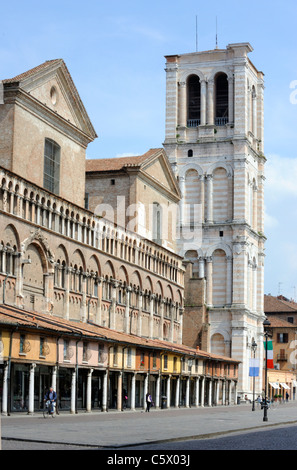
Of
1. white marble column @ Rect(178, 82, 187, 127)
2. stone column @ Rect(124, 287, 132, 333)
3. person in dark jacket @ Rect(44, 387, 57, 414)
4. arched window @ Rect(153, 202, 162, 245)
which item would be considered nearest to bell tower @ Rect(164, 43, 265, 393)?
white marble column @ Rect(178, 82, 187, 127)

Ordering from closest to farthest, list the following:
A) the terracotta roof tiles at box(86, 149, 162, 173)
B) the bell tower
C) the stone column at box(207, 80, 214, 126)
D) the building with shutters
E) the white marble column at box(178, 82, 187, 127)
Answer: the building with shutters
the terracotta roof tiles at box(86, 149, 162, 173)
the bell tower
the stone column at box(207, 80, 214, 126)
the white marble column at box(178, 82, 187, 127)

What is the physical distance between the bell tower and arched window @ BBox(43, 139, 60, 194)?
34.5 m

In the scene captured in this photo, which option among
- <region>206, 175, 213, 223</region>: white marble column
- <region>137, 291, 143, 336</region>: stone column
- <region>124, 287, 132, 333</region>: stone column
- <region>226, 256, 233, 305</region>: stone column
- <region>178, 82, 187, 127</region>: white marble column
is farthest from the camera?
<region>178, 82, 187, 127</region>: white marble column

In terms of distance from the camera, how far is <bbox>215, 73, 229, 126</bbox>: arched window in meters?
93.0

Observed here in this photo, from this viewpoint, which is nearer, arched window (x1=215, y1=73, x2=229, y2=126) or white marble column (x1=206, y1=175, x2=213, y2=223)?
white marble column (x1=206, y1=175, x2=213, y2=223)

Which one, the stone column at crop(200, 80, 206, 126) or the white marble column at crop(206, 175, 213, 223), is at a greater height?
the stone column at crop(200, 80, 206, 126)

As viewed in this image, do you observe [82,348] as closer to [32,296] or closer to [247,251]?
[32,296]

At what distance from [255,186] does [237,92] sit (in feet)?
33.7

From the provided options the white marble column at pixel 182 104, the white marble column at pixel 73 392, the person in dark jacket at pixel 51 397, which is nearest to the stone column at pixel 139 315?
the white marble column at pixel 73 392

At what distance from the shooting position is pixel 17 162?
52.5m

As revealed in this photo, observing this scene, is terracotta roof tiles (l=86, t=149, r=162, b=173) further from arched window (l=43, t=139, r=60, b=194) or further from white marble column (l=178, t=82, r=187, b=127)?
white marble column (l=178, t=82, r=187, b=127)

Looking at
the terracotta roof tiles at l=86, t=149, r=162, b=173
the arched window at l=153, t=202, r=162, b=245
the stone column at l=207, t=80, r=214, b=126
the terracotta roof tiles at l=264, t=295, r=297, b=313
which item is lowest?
the terracotta roof tiles at l=264, t=295, r=297, b=313
